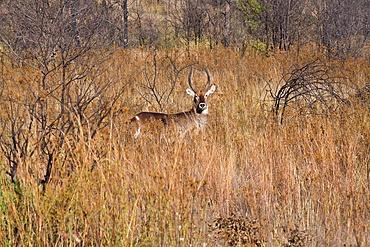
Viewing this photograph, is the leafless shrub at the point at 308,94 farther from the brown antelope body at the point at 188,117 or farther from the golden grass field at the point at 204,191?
the brown antelope body at the point at 188,117

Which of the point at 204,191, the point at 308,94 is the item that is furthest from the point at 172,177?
the point at 308,94

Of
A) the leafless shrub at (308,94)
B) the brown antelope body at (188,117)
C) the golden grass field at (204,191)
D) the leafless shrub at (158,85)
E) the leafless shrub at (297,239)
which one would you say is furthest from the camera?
the leafless shrub at (158,85)

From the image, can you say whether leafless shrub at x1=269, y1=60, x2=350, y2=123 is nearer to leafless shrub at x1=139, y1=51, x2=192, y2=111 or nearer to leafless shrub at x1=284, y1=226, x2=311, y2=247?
leafless shrub at x1=139, y1=51, x2=192, y2=111

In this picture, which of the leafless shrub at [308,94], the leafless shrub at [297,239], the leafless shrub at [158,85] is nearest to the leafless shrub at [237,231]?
the leafless shrub at [297,239]

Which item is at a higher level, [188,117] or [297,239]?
[188,117]

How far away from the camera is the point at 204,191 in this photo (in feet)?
14.1

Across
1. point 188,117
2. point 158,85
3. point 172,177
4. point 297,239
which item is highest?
point 158,85

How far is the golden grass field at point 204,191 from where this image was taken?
3154 mm

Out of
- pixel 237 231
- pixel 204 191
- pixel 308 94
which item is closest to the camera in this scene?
pixel 237 231

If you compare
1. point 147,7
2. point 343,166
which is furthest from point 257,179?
point 147,7

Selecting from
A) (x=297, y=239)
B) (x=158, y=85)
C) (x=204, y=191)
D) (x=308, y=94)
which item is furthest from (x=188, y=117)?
(x=297, y=239)

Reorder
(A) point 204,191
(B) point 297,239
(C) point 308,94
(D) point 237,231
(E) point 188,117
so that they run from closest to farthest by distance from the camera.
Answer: (B) point 297,239
(D) point 237,231
(A) point 204,191
(C) point 308,94
(E) point 188,117

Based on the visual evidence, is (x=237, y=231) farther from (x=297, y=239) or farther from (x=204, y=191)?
(x=204, y=191)

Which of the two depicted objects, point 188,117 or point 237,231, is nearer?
point 237,231
